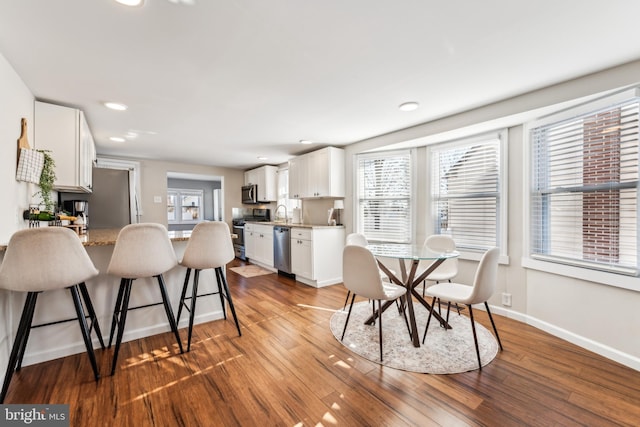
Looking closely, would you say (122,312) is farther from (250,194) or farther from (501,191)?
(250,194)

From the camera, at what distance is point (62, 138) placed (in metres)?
2.54

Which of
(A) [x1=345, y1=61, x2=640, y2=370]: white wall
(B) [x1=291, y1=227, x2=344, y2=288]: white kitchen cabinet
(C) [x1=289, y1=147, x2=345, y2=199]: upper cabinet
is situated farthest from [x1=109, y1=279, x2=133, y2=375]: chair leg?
(A) [x1=345, y1=61, x2=640, y2=370]: white wall

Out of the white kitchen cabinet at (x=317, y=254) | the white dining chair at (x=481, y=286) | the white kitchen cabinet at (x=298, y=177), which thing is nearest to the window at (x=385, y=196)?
the white kitchen cabinet at (x=317, y=254)

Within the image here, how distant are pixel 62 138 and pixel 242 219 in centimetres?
428

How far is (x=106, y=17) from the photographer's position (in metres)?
1.46

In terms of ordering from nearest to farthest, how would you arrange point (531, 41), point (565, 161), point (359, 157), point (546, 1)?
1. point (546, 1)
2. point (531, 41)
3. point (565, 161)
4. point (359, 157)

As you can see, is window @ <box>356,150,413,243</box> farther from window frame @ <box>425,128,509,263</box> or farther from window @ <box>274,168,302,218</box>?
window @ <box>274,168,302,218</box>

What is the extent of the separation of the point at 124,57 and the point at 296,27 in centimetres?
124

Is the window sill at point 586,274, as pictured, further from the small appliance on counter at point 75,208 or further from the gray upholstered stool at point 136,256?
the small appliance on counter at point 75,208

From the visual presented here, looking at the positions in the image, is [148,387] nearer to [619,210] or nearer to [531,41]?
[531,41]

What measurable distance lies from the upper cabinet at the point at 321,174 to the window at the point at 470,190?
1.42m

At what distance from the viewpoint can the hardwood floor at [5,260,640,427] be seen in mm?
1520

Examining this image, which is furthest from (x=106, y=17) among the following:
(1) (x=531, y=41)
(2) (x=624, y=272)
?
(2) (x=624, y=272)

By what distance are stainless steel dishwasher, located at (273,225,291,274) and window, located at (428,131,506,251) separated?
2360mm
